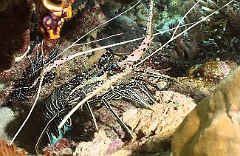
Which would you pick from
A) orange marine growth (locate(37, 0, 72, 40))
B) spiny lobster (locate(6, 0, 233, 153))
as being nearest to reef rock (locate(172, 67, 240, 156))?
spiny lobster (locate(6, 0, 233, 153))

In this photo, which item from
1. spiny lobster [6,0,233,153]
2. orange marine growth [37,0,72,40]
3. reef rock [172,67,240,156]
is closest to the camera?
reef rock [172,67,240,156]

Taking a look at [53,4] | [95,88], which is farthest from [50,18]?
[95,88]

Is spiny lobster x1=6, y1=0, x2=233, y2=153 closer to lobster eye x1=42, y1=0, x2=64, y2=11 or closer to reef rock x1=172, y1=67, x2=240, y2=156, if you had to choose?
lobster eye x1=42, y1=0, x2=64, y2=11

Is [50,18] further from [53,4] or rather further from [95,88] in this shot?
[95,88]

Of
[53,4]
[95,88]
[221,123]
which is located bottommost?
[95,88]

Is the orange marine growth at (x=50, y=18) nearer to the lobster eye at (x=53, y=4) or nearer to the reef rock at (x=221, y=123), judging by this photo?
the lobster eye at (x=53, y=4)

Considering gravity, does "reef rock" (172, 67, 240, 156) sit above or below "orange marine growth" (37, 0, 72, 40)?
below

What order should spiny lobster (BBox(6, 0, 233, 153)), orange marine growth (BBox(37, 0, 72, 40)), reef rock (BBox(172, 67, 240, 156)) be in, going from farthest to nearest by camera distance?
1. spiny lobster (BBox(6, 0, 233, 153))
2. orange marine growth (BBox(37, 0, 72, 40))
3. reef rock (BBox(172, 67, 240, 156))

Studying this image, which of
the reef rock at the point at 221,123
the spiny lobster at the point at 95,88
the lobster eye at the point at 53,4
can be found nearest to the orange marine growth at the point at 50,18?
the lobster eye at the point at 53,4

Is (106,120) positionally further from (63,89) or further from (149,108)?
(63,89)

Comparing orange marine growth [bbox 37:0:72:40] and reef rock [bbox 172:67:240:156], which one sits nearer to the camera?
reef rock [bbox 172:67:240:156]
